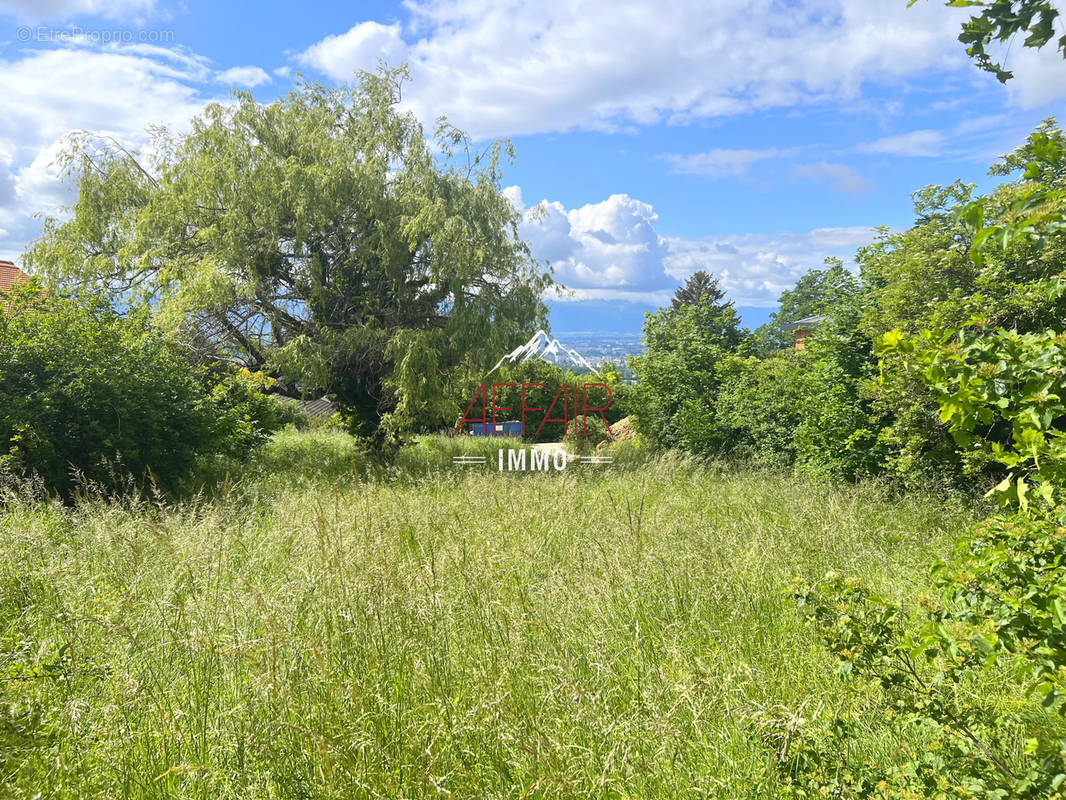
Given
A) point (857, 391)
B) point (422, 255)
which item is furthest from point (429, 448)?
point (857, 391)

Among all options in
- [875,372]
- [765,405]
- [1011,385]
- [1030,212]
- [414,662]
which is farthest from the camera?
[765,405]

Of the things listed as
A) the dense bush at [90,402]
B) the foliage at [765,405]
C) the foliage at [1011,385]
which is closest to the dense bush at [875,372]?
the foliage at [765,405]

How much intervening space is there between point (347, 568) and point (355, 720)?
1.07m

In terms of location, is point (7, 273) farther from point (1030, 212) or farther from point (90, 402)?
point (1030, 212)

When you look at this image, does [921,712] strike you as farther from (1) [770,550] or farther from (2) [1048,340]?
(1) [770,550]

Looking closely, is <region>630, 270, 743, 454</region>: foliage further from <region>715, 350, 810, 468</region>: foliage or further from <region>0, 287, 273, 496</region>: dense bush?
<region>0, 287, 273, 496</region>: dense bush

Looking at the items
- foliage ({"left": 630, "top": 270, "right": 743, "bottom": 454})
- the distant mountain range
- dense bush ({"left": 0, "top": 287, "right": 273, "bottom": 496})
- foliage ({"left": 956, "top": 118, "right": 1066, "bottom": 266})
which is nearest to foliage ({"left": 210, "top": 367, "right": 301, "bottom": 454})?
dense bush ({"left": 0, "top": 287, "right": 273, "bottom": 496})

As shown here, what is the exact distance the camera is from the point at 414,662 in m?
2.85

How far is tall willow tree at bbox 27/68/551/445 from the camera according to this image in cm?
1077

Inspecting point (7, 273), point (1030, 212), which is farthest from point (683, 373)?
point (7, 273)

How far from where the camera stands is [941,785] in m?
1.71

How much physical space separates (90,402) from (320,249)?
5143 millimetres

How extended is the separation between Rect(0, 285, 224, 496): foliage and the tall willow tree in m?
1.89

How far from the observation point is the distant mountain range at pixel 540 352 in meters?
12.1
